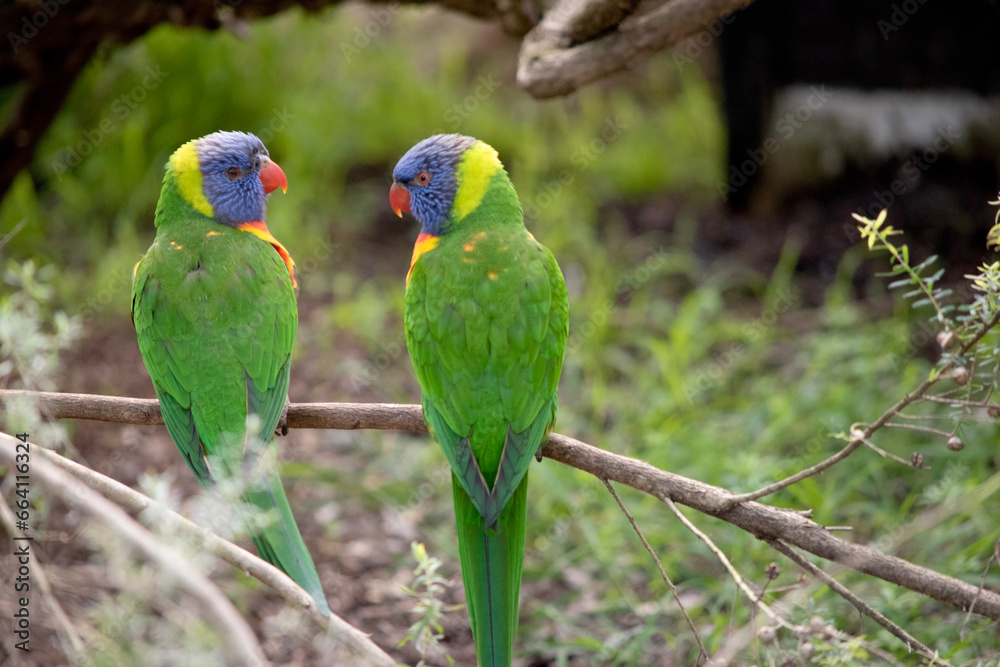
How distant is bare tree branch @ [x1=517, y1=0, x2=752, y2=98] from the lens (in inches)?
108

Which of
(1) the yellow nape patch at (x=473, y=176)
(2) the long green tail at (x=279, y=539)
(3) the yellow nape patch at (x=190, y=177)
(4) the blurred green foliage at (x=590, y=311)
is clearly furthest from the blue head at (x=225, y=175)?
(4) the blurred green foliage at (x=590, y=311)

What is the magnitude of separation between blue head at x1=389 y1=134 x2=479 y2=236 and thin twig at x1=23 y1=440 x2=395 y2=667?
1.26m

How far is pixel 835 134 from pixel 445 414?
4.85m

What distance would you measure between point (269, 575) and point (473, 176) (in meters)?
1.41

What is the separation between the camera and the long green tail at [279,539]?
2.22 metres

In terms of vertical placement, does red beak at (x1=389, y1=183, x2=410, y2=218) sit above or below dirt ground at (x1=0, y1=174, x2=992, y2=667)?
above

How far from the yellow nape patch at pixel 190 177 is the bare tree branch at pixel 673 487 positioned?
653 millimetres

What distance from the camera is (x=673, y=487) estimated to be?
233cm

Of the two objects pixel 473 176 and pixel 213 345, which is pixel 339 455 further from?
pixel 473 176

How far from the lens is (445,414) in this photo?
2.42 m

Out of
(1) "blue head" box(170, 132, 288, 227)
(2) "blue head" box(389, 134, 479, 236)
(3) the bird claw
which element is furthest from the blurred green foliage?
(1) "blue head" box(170, 132, 288, 227)

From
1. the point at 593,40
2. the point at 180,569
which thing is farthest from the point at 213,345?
the point at 593,40

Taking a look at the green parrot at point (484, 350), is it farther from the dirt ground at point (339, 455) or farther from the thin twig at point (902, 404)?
the dirt ground at point (339, 455)

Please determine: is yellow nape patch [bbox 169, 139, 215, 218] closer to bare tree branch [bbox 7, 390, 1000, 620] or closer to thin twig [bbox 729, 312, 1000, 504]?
bare tree branch [bbox 7, 390, 1000, 620]
